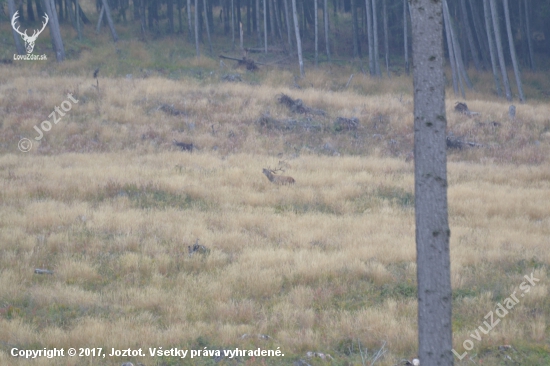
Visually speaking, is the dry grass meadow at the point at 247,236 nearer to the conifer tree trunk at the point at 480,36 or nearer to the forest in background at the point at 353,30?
the forest in background at the point at 353,30

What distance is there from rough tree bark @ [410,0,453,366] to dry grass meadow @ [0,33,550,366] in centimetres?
151

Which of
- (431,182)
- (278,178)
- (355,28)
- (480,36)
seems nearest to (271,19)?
(355,28)

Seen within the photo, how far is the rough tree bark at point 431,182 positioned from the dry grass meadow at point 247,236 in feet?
4.96

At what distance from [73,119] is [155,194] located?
377 inches

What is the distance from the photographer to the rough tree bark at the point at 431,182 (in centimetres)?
348

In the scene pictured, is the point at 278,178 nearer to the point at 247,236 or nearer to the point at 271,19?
the point at 247,236

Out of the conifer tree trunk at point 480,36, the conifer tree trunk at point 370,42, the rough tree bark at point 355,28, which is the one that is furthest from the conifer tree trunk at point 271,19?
the conifer tree trunk at point 480,36

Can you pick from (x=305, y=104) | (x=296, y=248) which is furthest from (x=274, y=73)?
(x=296, y=248)

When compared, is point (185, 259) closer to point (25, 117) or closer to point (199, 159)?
point (199, 159)

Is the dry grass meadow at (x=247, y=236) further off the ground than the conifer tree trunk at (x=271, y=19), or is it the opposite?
the conifer tree trunk at (x=271, y=19)

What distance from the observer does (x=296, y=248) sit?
851 cm

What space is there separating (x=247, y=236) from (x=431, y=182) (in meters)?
5.71

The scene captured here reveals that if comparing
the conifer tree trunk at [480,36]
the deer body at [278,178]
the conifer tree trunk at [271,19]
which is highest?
the conifer tree trunk at [271,19]

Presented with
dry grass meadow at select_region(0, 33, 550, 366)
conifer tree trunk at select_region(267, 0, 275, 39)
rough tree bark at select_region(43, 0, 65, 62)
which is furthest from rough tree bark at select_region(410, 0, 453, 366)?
conifer tree trunk at select_region(267, 0, 275, 39)
